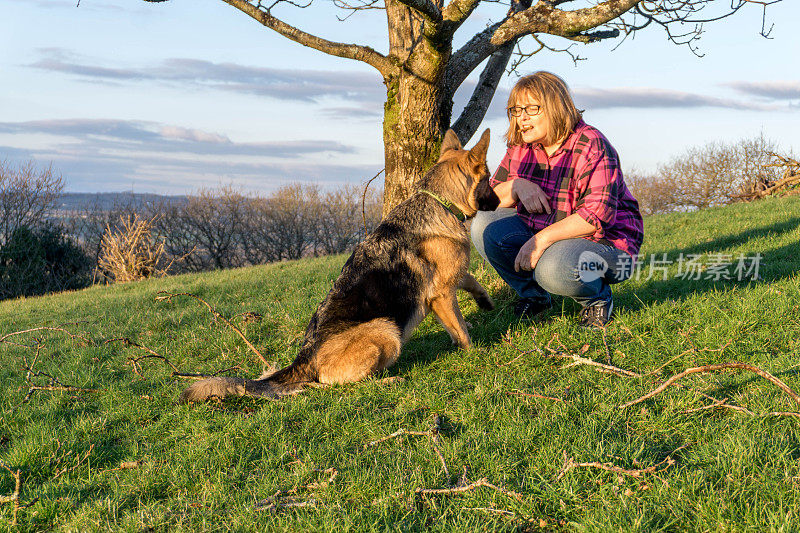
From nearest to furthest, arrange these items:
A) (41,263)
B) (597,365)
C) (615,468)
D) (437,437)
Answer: (615,468) → (437,437) → (597,365) → (41,263)

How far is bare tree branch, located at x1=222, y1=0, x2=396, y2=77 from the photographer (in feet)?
22.6

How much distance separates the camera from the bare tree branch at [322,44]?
6879mm

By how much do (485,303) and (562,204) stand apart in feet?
4.43

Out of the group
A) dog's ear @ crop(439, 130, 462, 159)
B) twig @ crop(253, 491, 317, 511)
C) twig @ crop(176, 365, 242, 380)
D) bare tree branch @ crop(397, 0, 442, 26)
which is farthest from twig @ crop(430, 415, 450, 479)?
bare tree branch @ crop(397, 0, 442, 26)

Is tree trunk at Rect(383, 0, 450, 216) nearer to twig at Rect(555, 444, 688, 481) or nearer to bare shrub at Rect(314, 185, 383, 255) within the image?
twig at Rect(555, 444, 688, 481)

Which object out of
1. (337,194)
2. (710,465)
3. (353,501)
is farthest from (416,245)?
(337,194)

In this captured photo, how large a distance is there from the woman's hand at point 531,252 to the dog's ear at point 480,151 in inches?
37.1

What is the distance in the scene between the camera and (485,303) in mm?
5895

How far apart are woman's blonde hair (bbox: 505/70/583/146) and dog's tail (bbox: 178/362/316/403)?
10.4 ft

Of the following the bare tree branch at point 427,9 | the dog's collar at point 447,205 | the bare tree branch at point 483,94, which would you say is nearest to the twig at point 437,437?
the dog's collar at point 447,205

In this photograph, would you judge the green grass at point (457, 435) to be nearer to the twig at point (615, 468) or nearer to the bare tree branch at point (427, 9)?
the twig at point (615, 468)

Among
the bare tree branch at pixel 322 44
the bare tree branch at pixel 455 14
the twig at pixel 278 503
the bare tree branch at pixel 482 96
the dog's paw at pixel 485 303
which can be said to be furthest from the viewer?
the bare tree branch at pixel 482 96

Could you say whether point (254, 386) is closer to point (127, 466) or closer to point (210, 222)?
point (127, 466)

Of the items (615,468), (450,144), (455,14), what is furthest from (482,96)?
(615,468)
